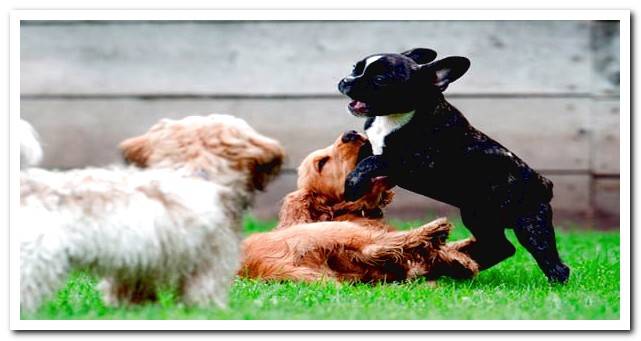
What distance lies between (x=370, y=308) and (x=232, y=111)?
3885 millimetres

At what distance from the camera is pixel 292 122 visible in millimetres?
8258

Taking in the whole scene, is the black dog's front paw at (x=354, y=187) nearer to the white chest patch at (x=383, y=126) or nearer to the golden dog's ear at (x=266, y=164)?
the white chest patch at (x=383, y=126)

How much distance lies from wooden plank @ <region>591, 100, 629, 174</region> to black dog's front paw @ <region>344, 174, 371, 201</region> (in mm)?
3089

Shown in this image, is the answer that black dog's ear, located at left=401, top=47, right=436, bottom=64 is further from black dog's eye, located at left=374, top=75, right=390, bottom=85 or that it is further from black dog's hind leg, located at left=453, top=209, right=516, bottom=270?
black dog's hind leg, located at left=453, top=209, right=516, bottom=270

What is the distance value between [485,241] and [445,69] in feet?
3.45

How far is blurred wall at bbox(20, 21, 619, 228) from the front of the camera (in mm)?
7840

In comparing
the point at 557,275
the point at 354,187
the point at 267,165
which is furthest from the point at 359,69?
the point at 557,275

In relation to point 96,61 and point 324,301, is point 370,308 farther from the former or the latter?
point 96,61

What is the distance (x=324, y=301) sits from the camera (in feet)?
16.3

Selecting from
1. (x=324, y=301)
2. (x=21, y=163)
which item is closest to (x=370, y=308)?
(x=324, y=301)

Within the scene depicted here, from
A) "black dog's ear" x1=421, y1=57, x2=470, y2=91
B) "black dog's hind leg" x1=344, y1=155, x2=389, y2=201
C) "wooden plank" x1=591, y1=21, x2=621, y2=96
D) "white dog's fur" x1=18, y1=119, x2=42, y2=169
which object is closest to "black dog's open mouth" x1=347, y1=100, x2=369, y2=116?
"black dog's hind leg" x1=344, y1=155, x2=389, y2=201
